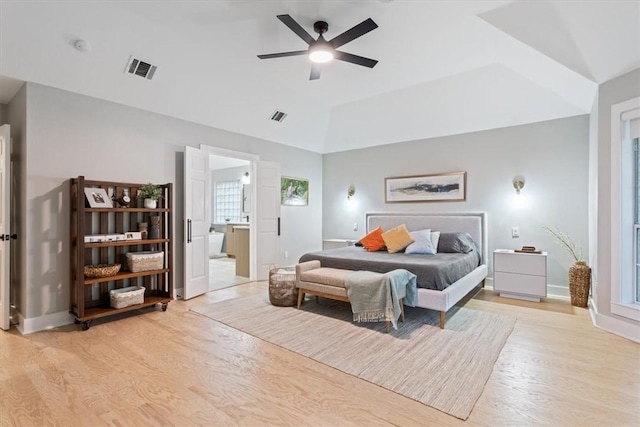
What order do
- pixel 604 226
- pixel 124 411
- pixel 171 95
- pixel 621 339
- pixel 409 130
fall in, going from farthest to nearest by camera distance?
pixel 409 130 → pixel 171 95 → pixel 604 226 → pixel 621 339 → pixel 124 411

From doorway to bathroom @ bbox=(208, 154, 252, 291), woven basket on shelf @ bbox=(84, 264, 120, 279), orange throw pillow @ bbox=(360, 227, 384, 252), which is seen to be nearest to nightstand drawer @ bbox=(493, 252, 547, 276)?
orange throw pillow @ bbox=(360, 227, 384, 252)

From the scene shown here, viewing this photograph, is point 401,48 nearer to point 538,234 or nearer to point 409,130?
point 409,130

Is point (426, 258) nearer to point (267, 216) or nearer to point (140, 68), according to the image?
point (267, 216)

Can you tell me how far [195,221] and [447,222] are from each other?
4172mm

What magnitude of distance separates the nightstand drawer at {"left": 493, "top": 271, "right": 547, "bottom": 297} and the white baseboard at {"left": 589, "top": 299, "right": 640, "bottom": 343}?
29.3 inches

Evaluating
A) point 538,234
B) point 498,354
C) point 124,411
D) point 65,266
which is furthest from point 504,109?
point 65,266

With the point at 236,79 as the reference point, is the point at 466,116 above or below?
below

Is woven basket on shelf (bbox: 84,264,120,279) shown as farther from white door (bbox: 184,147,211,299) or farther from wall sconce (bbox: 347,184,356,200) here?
wall sconce (bbox: 347,184,356,200)

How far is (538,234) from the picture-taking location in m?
4.80

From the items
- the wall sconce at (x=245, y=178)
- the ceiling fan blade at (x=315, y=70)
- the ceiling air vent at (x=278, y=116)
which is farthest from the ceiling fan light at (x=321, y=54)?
the wall sconce at (x=245, y=178)

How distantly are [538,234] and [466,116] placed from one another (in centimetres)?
218

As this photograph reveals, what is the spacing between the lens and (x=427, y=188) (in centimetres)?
586

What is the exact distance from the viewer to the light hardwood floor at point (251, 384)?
1.93 m

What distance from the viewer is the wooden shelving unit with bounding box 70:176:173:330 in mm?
3377
